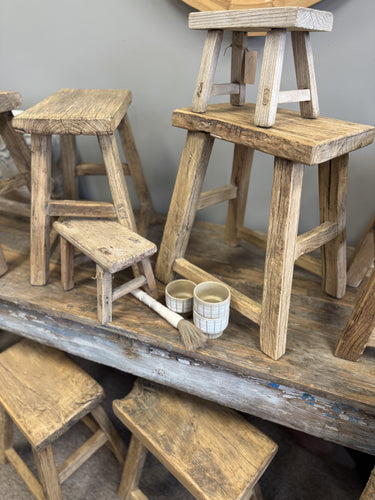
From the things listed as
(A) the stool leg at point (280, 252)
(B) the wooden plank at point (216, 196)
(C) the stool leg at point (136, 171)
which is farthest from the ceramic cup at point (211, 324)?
(C) the stool leg at point (136, 171)

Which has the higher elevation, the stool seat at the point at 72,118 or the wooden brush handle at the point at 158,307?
the stool seat at the point at 72,118

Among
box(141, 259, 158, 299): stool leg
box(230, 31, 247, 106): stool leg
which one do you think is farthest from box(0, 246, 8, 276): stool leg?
box(230, 31, 247, 106): stool leg

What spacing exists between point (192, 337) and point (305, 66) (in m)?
0.80

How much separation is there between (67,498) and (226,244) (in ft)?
3.63

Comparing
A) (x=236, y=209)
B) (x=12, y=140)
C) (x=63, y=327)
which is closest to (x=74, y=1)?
(x=12, y=140)

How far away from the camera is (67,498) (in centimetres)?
131

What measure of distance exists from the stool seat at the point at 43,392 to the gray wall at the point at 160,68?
2.93 ft

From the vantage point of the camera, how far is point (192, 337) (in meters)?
1.06

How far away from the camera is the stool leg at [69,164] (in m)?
1.61

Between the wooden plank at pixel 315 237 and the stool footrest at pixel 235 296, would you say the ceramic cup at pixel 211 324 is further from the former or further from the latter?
the wooden plank at pixel 315 237

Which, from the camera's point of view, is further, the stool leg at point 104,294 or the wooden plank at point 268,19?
the stool leg at point 104,294

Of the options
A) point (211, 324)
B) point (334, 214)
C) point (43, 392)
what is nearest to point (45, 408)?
point (43, 392)

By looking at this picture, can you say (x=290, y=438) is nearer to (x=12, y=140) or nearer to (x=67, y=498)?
(x=67, y=498)

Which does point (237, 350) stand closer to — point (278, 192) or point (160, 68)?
point (278, 192)
